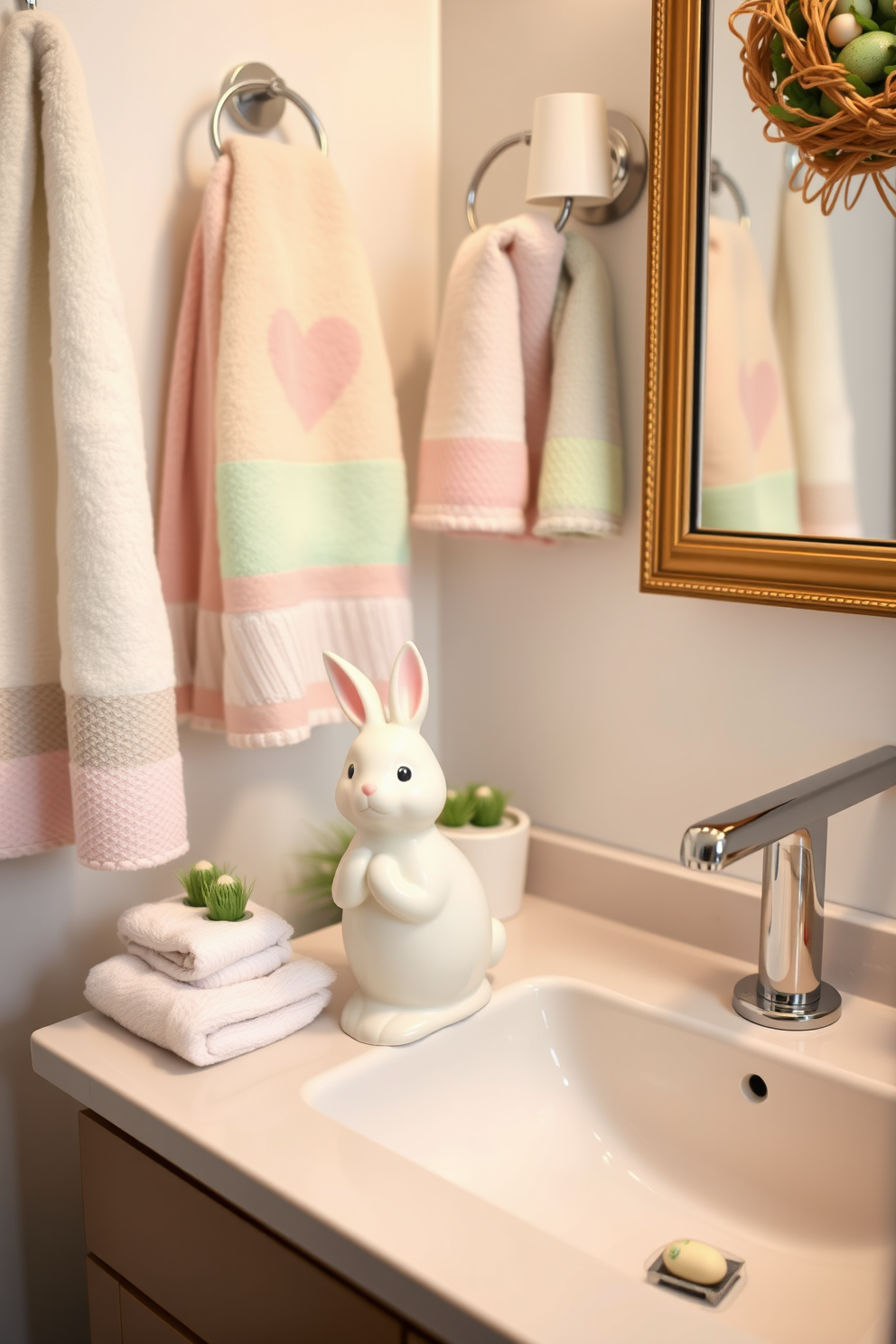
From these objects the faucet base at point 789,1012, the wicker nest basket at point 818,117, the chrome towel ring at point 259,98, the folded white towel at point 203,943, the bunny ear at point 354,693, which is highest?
the chrome towel ring at point 259,98

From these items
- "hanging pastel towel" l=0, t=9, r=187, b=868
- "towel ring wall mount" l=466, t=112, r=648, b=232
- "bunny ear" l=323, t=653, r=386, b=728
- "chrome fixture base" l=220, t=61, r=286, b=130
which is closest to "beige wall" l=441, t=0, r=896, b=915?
"towel ring wall mount" l=466, t=112, r=648, b=232

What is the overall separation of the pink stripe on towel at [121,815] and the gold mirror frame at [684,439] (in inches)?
18.7

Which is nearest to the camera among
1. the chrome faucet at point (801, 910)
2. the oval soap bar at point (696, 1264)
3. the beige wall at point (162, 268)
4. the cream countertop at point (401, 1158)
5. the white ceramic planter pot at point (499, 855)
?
the cream countertop at point (401, 1158)

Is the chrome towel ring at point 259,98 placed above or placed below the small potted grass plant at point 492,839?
above

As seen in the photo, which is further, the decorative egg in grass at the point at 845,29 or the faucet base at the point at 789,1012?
the faucet base at the point at 789,1012

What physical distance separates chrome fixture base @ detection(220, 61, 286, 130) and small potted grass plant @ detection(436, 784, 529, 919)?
0.67 metres

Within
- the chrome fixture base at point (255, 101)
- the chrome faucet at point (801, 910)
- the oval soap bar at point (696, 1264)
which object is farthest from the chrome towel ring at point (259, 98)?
the oval soap bar at point (696, 1264)

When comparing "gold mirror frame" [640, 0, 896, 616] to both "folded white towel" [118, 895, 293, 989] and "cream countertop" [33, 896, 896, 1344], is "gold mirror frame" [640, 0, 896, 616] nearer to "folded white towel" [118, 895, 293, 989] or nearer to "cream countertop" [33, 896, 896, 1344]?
"cream countertop" [33, 896, 896, 1344]

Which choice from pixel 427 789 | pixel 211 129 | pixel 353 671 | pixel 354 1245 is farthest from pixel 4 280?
pixel 354 1245

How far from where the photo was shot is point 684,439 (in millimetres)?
1036

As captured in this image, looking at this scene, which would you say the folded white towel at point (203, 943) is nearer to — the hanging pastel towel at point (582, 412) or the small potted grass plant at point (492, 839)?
the small potted grass plant at point (492, 839)

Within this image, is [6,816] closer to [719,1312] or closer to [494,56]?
[719,1312]

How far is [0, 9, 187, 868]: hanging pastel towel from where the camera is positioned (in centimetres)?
88

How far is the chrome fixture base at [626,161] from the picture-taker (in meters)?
1.07
